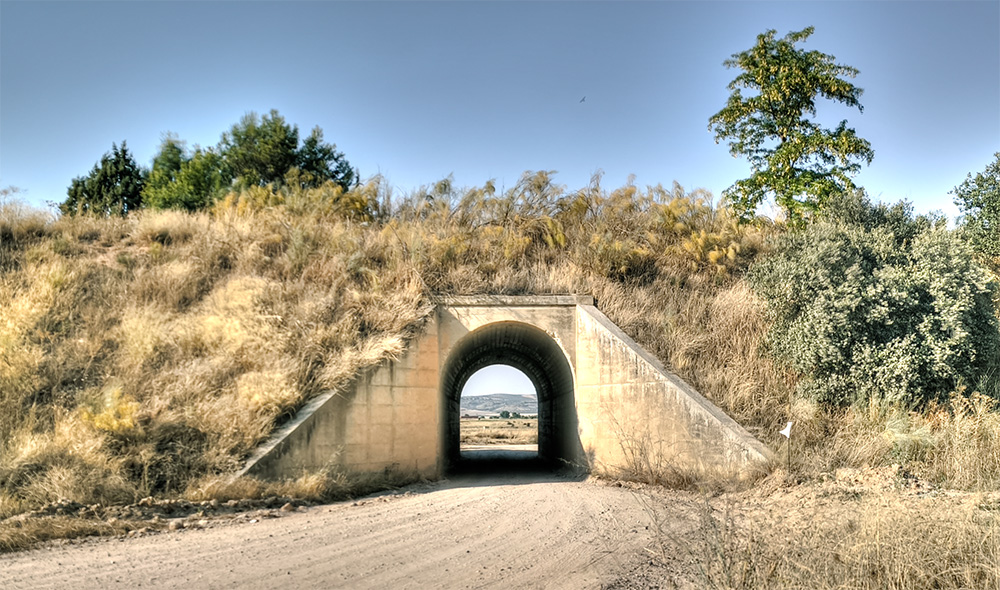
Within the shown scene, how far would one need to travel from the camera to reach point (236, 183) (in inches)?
1081

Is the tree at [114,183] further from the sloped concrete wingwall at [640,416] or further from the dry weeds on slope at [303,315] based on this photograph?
the sloped concrete wingwall at [640,416]

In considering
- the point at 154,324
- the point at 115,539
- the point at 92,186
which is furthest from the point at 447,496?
the point at 92,186

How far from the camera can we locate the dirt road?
693 centimetres

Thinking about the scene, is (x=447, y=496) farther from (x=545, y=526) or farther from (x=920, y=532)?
(x=920, y=532)

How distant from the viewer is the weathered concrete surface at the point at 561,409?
1223 centimetres

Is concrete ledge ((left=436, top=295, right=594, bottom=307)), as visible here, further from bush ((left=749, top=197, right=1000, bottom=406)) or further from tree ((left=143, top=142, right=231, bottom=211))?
tree ((left=143, top=142, right=231, bottom=211))

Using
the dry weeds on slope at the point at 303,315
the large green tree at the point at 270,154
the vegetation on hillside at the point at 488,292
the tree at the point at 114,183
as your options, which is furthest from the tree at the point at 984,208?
the tree at the point at 114,183

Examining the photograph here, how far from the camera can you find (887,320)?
12.9m

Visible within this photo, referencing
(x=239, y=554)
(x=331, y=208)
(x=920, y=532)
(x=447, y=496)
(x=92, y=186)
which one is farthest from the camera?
(x=92, y=186)

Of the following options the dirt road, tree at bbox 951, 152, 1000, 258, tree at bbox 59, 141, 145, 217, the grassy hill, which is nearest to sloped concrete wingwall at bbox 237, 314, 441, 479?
the grassy hill

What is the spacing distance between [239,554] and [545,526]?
3.78m

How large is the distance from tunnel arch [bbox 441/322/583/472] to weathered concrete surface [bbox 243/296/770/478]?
70mm

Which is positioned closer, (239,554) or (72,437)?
(239,554)

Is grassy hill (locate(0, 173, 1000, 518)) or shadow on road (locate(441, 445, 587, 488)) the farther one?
shadow on road (locate(441, 445, 587, 488))
